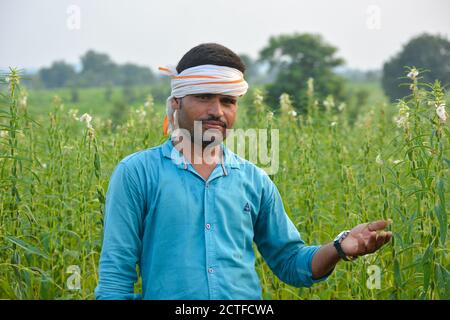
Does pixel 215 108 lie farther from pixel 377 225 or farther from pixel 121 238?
pixel 377 225

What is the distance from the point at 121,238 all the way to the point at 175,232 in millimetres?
201

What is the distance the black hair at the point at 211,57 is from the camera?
8.61 ft

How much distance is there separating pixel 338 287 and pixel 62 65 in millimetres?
56532

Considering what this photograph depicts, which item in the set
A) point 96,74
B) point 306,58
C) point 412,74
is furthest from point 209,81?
point 96,74

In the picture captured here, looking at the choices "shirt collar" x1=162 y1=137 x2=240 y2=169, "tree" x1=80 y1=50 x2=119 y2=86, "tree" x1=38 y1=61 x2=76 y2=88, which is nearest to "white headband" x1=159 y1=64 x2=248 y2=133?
"shirt collar" x1=162 y1=137 x2=240 y2=169

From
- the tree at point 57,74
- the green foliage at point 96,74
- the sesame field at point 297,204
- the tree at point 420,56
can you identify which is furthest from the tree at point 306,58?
the sesame field at point 297,204

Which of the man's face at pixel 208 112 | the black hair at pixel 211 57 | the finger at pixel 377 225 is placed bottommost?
the finger at pixel 377 225

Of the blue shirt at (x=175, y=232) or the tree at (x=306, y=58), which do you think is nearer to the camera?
the blue shirt at (x=175, y=232)

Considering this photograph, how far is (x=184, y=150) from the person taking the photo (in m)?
2.60

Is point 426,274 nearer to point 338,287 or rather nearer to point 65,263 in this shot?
point 338,287

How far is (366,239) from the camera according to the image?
243 cm

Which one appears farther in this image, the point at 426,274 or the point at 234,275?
the point at 426,274

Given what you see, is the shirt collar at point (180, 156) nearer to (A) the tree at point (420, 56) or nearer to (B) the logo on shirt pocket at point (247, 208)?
(B) the logo on shirt pocket at point (247, 208)
